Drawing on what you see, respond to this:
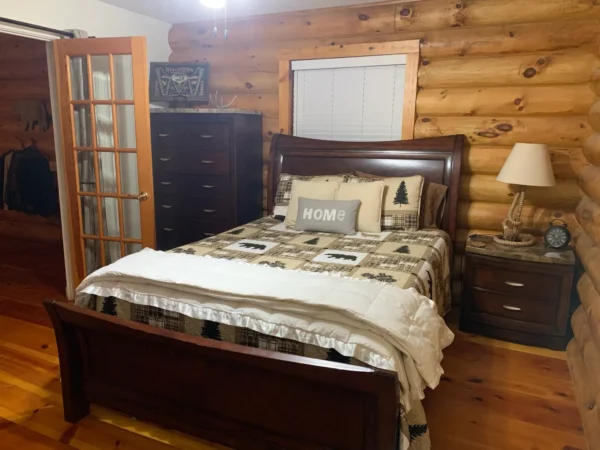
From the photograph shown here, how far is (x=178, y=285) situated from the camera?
1881 mm

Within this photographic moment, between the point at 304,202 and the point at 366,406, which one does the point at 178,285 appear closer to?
the point at 366,406

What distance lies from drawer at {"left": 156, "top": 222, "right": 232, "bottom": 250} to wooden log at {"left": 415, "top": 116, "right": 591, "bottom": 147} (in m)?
1.73

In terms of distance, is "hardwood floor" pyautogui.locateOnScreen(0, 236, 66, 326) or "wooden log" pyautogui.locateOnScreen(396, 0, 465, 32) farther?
"hardwood floor" pyautogui.locateOnScreen(0, 236, 66, 326)

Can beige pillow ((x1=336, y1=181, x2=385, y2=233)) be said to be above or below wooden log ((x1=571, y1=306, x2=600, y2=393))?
above

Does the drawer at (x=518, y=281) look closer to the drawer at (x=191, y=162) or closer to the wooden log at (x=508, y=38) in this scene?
the wooden log at (x=508, y=38)

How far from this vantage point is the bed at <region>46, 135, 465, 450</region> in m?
1.53

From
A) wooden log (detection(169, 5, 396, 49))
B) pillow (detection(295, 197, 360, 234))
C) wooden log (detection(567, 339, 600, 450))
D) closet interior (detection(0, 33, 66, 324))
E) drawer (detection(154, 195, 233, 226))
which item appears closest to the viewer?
wooden log (detection(567, 339, 600, 450))

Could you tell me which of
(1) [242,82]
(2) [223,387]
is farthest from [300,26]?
(2) [223,387]

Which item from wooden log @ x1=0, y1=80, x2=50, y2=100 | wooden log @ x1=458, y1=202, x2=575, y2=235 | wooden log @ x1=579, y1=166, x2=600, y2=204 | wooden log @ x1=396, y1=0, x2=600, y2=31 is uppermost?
wooden log @ x1=396, y1=0, x2=600, y2=31

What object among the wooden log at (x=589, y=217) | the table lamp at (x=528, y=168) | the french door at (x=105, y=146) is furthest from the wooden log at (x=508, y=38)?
the french door at (x=105, y=146)

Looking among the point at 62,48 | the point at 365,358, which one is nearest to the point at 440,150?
the point at 365,358

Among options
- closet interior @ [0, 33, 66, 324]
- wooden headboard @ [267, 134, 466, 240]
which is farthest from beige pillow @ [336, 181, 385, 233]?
closet interior @ [0, 33, 66, 324]

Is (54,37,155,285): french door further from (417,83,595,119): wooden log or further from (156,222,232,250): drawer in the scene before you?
(417,83,595,119): wooden log

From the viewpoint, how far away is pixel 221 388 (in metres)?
1.80
